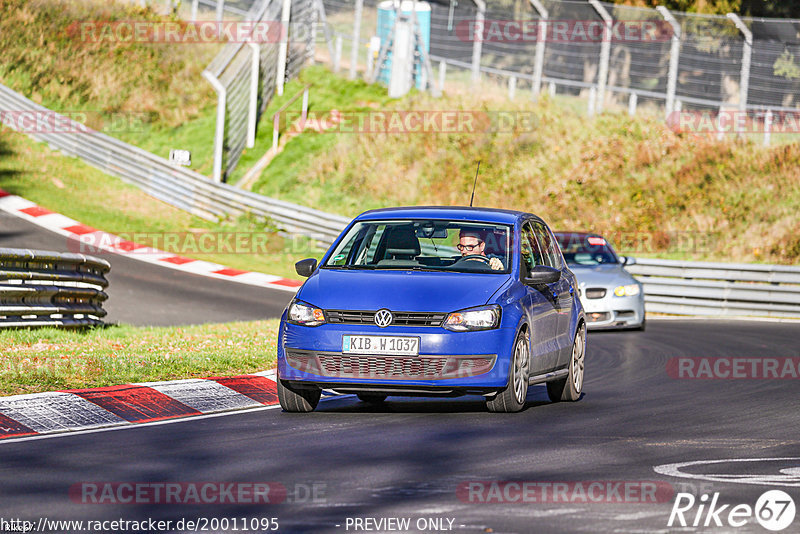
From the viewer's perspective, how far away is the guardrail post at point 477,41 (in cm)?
3503

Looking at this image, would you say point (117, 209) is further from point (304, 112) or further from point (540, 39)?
point (540, 39)

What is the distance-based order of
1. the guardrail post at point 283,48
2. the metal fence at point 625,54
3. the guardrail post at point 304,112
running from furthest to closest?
the guardrail post at point 283,48 < the guardrail post at point 304,112 < the metal fence at point 625,54

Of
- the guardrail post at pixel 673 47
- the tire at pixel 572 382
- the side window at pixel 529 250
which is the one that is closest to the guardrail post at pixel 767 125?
the guardrail post at pixel 673 47

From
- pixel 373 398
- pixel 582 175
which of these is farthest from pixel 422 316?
pixel 582 175

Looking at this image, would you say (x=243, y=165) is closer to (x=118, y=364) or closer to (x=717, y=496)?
(x=118, y=364)

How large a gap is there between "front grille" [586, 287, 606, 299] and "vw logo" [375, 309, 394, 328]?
1089 cm

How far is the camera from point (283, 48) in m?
39.0

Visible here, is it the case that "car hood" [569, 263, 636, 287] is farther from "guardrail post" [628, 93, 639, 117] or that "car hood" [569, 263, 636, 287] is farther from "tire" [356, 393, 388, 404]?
"guardrail post" [628, 93, 639, 117]

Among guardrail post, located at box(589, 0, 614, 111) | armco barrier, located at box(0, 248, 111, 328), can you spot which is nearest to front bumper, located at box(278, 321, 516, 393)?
armco barrier, located at box(0, 248, 111, 328)

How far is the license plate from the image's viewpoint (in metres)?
9.51

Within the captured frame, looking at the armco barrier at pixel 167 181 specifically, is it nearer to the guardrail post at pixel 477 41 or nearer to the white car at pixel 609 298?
the guardrail post at pixel 477 41

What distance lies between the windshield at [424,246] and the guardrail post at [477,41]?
81.5ft

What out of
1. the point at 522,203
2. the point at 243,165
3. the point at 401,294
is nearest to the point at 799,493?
the point at 401,294

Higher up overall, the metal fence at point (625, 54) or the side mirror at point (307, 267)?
the metal fence at point (625, 54)
